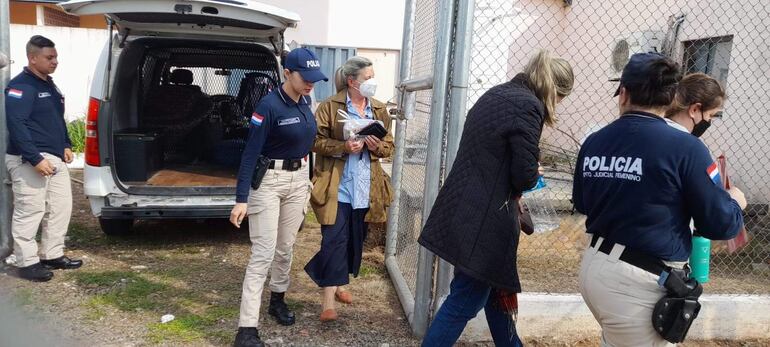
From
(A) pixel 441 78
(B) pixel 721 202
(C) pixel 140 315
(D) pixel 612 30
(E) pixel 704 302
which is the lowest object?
(C) pixel 140 315

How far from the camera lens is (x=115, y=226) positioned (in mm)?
5664

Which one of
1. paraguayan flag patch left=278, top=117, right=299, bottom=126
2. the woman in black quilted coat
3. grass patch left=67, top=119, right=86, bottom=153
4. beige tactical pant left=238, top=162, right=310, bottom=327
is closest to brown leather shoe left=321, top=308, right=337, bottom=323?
beige tactical pant left=238, top=162, right=310, bottom=327

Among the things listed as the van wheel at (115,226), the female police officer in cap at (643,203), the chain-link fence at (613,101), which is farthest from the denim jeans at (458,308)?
the van wheel at (115,226)

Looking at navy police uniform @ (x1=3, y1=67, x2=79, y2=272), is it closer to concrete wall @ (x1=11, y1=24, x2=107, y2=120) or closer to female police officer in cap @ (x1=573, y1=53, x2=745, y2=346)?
female police officer in cap @ (x1=573, y1=53, x2=745, y2=346)

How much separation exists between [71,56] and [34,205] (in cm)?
814

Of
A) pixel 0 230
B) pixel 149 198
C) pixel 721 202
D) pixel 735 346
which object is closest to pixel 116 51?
pixel 149 198

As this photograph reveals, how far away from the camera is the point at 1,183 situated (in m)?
4.66

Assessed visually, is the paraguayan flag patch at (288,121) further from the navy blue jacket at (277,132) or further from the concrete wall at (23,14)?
the concrete wall at (23,14)

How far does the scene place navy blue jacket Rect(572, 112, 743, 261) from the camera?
6.61 ft

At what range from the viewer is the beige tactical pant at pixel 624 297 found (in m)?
2.13

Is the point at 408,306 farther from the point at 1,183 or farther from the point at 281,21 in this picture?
the point at 1,183

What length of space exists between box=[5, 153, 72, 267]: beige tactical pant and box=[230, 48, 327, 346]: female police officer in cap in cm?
213

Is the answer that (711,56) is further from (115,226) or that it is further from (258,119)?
(115,226)

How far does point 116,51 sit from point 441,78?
3157mm
